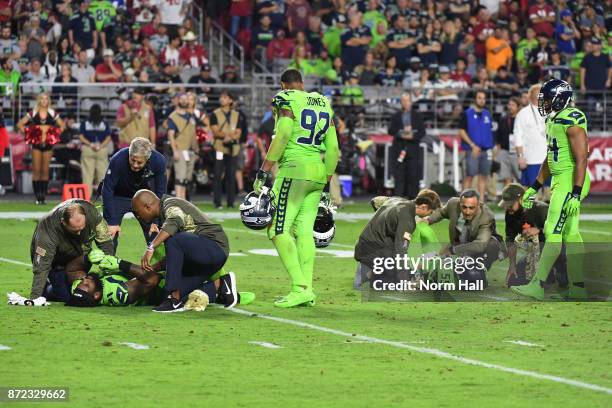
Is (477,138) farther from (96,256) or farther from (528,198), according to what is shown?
(96,256)

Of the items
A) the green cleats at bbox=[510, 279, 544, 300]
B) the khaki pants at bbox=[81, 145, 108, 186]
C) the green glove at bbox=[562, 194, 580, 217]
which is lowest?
the green cleats at bbox=[510, 279, 544, 300]

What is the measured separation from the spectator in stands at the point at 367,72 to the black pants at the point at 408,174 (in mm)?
3721

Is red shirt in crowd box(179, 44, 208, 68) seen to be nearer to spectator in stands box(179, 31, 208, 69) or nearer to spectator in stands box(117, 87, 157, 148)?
spectator in stands box(179, 31, 208, 69)

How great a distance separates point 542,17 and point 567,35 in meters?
0.82

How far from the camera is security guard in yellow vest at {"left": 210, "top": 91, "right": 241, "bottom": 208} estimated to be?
914 inches

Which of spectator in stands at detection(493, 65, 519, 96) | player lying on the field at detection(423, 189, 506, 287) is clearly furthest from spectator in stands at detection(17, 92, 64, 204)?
player lying on the field at detection(423, 189, 506, 287)

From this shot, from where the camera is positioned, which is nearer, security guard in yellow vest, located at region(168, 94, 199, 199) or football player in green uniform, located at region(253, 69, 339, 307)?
football player in green uniform, located at region(253, 69, 339, 307)

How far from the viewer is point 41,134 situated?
2400 centimetres

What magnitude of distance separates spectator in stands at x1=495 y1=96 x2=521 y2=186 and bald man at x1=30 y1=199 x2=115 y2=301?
1358cm

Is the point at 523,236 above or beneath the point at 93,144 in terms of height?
beneath

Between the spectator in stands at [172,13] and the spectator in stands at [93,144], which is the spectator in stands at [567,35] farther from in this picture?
the spectator in stands at [93,144]

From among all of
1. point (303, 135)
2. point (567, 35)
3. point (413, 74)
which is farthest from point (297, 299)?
point (567, 35)

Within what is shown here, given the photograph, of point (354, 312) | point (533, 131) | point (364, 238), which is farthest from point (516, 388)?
point (533, 131)

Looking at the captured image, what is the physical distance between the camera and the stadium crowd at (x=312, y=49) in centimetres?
2588
